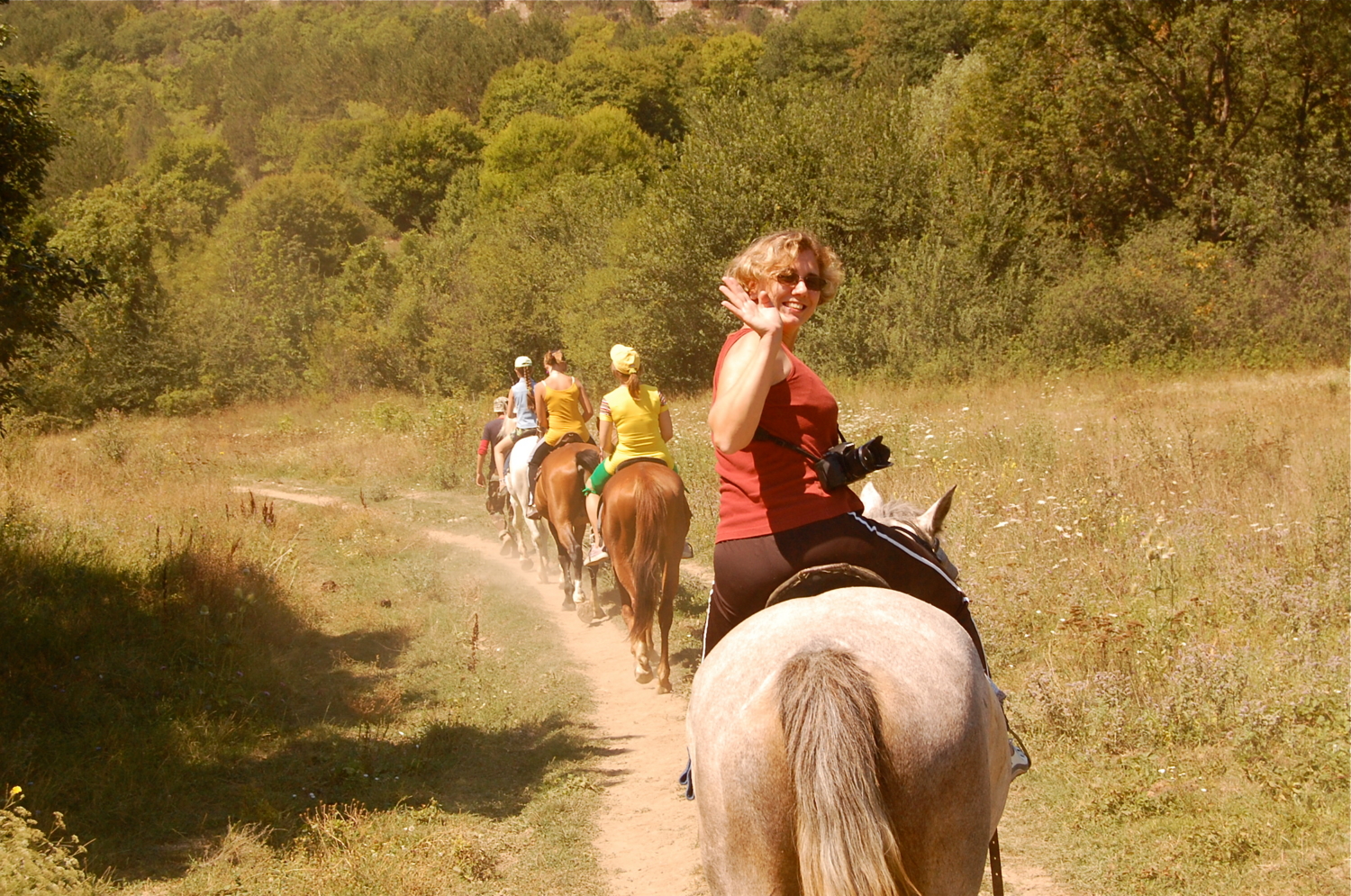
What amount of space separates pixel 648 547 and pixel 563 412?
4013 millimetres

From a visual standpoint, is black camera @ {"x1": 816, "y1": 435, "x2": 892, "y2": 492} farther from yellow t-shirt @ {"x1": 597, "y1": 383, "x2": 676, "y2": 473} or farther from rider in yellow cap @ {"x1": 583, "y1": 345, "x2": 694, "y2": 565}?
yellow t-shirt @ {"x1": 597, "y1": 383, "x2": 676, "y2": 473}

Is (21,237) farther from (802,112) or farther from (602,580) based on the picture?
(802,112)

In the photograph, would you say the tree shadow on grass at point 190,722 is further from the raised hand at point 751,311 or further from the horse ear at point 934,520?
the raised hand at point 751,311

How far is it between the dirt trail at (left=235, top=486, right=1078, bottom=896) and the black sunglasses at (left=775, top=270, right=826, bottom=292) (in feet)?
11.3

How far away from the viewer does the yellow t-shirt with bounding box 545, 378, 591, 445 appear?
12.7 m

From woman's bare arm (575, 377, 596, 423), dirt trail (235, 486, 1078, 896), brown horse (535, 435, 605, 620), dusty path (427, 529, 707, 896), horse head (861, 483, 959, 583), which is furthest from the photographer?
woman's bare arm (575, 377, 596, 423)

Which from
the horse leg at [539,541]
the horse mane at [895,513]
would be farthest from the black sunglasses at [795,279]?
the horse leg at [539,541]

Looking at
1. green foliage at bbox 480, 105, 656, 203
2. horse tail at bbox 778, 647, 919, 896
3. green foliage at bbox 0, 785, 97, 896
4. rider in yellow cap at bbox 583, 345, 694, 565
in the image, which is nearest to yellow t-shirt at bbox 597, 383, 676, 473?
rider in yellow cap at bbox 583, 345, 694, 565

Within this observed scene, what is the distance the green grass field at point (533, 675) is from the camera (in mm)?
Result: 5691

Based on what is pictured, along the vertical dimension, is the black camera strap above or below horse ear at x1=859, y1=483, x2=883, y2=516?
above

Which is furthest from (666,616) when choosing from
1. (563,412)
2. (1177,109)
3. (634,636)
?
(1177,109)

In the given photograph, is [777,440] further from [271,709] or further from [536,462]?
[536,462]

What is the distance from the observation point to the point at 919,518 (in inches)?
189

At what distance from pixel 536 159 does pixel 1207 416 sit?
60118mm
